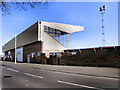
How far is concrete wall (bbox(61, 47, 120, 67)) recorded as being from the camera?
1476 cm

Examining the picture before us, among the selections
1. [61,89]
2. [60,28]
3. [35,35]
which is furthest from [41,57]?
[61,89]

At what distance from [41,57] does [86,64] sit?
1264 cm

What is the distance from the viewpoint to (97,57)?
1639 cm

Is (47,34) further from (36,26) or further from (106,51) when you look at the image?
(106,51)

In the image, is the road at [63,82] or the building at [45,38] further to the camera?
the building at [45,38]

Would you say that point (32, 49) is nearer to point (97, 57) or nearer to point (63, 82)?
point (97, 57)

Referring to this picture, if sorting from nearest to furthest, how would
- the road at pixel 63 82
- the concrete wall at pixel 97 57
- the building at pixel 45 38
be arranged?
the road at pixel 63 82, the concrete wall at pixel 97 57, the building at pixel 45 38

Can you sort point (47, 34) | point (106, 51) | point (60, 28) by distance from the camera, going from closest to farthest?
point (106, 51), point (47, 34), point (60, 28)

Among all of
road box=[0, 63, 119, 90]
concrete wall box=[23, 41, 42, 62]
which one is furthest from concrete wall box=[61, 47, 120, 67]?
concrete wall box=[23, 41, 42, 62]

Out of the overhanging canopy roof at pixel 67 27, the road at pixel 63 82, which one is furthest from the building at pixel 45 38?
the road at pixel 63 82

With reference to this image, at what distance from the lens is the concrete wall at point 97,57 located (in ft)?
48.4

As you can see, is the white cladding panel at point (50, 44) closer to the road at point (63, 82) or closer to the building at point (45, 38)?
the building at point (45, 38)

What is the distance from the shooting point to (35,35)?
2850cm

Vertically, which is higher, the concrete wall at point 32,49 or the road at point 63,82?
the concrete wall at point 32,49
